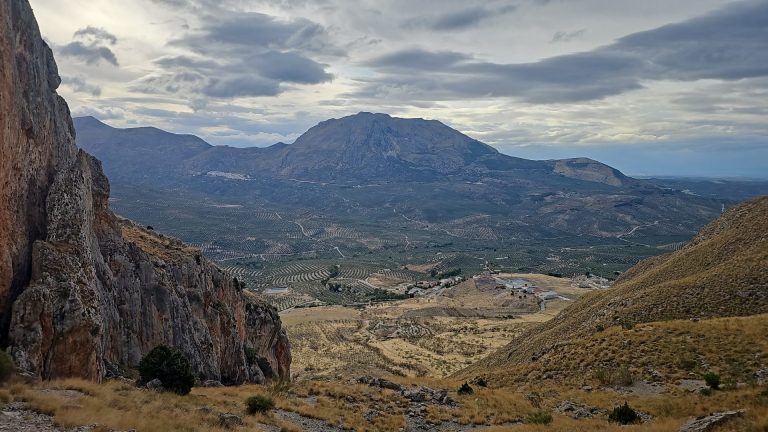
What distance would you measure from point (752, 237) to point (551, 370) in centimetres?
3020

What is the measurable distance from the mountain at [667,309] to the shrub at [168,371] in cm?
2155

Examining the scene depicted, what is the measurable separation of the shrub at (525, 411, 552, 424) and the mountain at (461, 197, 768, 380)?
1086 centimetres

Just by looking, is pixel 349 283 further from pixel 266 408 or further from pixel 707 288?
pixel 266 408

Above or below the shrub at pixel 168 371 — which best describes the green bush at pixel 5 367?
above

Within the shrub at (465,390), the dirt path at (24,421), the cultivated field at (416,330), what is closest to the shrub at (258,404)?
the dirt path at (24,421)

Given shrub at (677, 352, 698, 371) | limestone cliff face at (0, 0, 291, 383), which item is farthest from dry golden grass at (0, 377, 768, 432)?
shrub at (677, 352, 698, 371)

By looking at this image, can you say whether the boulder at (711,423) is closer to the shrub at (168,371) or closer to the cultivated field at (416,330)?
the shrub at (168,371)

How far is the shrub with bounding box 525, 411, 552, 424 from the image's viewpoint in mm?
23309

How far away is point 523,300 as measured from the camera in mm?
117062

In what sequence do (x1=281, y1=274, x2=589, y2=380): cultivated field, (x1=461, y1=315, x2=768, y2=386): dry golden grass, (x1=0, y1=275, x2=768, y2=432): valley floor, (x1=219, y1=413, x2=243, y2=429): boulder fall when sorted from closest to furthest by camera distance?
(x1=0, y1=275, x2=768, y2=432): valley floor, (x1=219, y1=413, x2=243, y2=429): boulder, (x1=461, y1=315, x2=768, y2=386): dry golden grass, (x1=281, y1=274, x2=589, y2=380): cultivated field

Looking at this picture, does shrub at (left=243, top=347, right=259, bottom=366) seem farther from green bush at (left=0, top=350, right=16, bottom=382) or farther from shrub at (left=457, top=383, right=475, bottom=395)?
green bush at (left=0, top=350, right=16, bottom=382)

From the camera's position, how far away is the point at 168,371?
80.7ft

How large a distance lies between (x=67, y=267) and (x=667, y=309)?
4291cm

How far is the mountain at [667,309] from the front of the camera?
113ft
